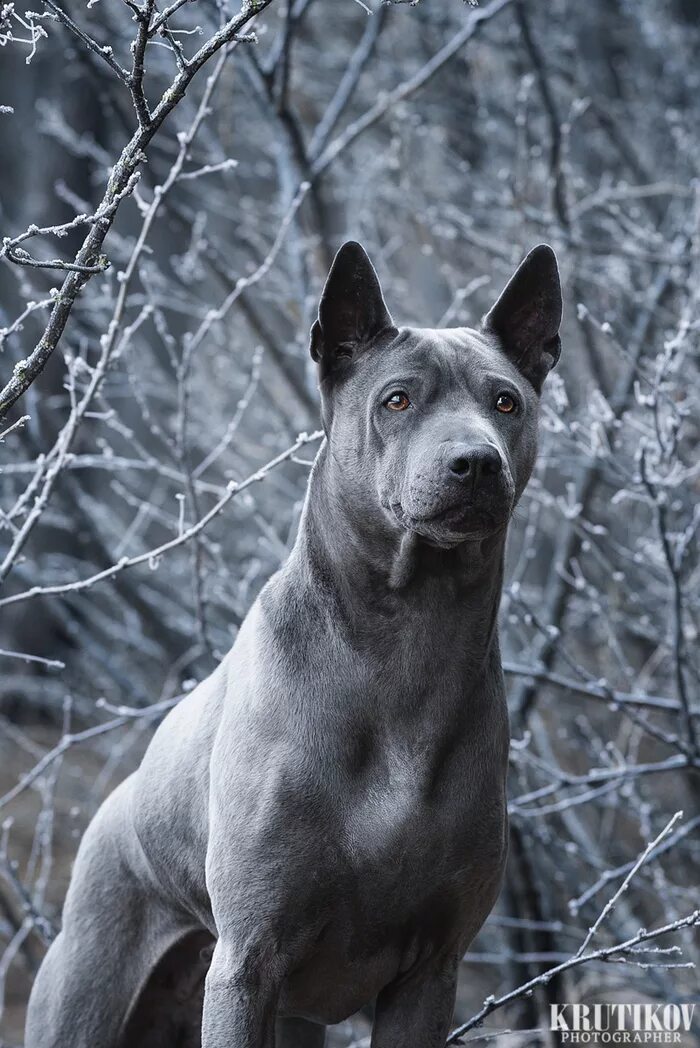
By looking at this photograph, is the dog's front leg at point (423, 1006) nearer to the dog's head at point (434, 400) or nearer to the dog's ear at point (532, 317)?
the dog's head at point (434, 400)

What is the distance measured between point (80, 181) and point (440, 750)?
11307mm

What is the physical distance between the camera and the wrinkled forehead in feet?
8.02

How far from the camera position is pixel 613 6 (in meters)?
9.10

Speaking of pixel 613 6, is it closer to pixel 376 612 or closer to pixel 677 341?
pixel 677 341

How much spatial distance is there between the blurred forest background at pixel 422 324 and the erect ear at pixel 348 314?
286 mm

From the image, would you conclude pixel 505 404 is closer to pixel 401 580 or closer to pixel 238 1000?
pixel 401 580

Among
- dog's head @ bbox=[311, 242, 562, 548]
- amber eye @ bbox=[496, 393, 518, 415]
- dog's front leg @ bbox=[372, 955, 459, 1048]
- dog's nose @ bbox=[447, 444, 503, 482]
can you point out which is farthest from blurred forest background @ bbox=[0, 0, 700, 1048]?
dog's nose @ bbox=[447, 444, 503, 482]

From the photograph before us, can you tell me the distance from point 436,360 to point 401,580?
1.44ft

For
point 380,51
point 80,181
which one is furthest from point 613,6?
point 80,181

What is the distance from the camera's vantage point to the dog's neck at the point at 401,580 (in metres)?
2.45

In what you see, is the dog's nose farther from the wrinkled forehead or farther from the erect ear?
the erect ear

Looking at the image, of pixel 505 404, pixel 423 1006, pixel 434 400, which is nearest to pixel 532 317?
pixel 505 404

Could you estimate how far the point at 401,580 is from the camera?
8.07ft

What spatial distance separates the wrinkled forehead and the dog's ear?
5.0 inches
